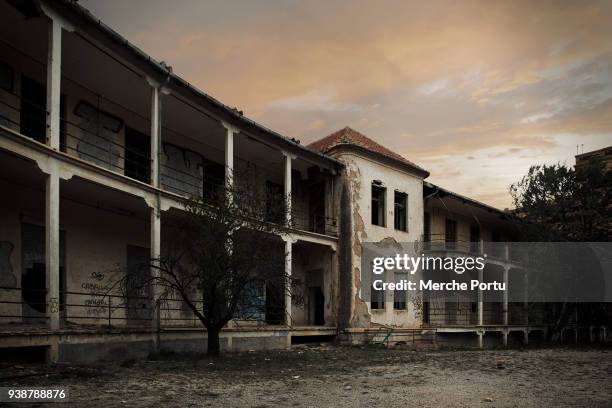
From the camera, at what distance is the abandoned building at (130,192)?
11.7m

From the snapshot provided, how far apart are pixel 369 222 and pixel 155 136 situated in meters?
10.4

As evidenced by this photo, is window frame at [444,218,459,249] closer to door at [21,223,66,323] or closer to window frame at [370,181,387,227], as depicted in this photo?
window frame at [370,181,387,227]

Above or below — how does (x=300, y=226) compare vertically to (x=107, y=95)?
below

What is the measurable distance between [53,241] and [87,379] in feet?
10.2

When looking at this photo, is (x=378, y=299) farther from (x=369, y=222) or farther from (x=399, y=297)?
(x=369, y=222)

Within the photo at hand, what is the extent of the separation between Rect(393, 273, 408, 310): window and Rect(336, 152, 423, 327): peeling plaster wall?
235 millimetres

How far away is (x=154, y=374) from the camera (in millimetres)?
10516

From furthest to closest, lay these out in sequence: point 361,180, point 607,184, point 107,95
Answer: point 607,184 < point 361,180 < point 107,95

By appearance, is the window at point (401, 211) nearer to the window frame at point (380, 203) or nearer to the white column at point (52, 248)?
the window frame at point (380, 203)

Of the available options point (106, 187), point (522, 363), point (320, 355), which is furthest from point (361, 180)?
point (106, 187)

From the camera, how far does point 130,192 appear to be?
13.9 m

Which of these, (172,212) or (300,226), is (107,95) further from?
(300,226)

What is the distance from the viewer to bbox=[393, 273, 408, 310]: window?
76.8 ft

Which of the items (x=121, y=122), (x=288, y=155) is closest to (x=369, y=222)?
(x=288, y=155)
